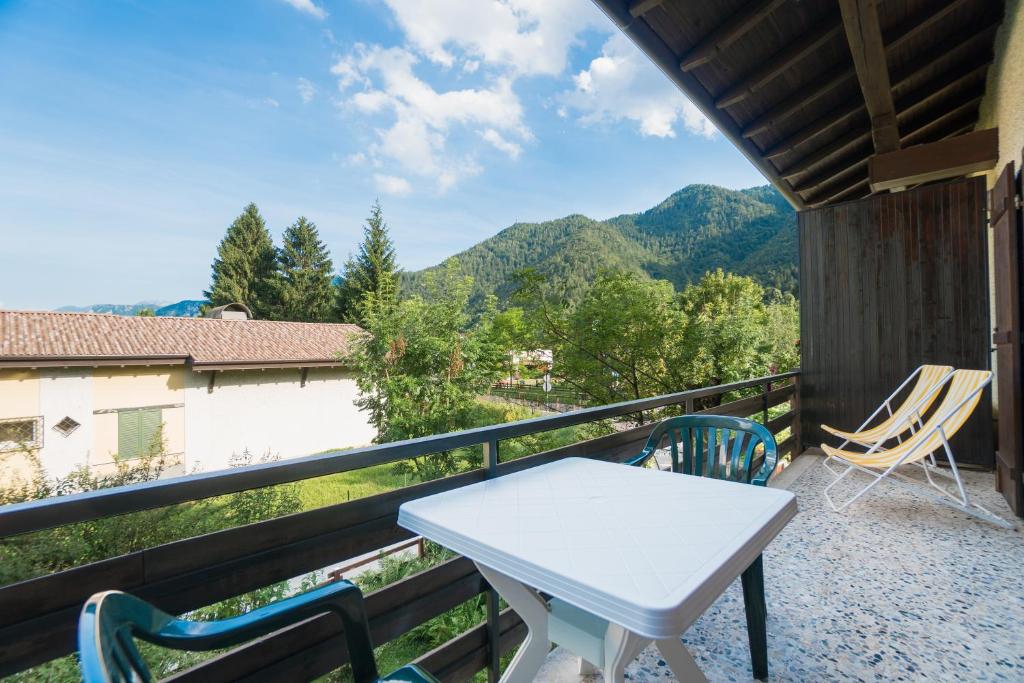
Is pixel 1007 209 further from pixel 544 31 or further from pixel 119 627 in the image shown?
pixel 544 31

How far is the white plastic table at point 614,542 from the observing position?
85 centimetres

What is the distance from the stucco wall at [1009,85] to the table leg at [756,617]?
2796mm

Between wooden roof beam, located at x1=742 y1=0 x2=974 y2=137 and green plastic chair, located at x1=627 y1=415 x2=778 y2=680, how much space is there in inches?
105

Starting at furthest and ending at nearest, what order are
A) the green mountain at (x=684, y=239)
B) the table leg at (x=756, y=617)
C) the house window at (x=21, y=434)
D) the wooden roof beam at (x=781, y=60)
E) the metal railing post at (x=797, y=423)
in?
the green mountain at (x=684, y=239) < the house window at (x=21, y=434) < the metal railing post at (x=797, y=423) < the wooden roof beam at (x=781, y=60) < the table leg at (x=756, y=617)

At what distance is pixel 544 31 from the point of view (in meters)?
14.6

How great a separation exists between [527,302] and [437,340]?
1982mm

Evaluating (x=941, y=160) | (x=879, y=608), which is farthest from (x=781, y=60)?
(x=879, y=608)

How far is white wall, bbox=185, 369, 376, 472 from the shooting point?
38.1ft

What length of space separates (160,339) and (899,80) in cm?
1415

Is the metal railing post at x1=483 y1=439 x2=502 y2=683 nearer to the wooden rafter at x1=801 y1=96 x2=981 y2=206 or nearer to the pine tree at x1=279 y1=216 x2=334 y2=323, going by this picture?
the wooden rafter at x1=801 y1=96 x2=981 y2=206

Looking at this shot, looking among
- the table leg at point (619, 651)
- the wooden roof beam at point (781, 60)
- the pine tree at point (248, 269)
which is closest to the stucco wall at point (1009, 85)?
the wooden roof beam at point (781, 60)

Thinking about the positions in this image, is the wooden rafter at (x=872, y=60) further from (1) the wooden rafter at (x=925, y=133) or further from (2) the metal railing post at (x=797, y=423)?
(2) the metal railing post at (x=797, y=423)

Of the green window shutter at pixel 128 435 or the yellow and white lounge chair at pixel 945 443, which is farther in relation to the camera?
the green window shutter at pixel 128 435

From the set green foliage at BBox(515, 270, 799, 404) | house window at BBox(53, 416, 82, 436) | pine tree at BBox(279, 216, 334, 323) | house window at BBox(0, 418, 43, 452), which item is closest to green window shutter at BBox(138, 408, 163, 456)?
house window at BBox(53, 416, 82, 436)
